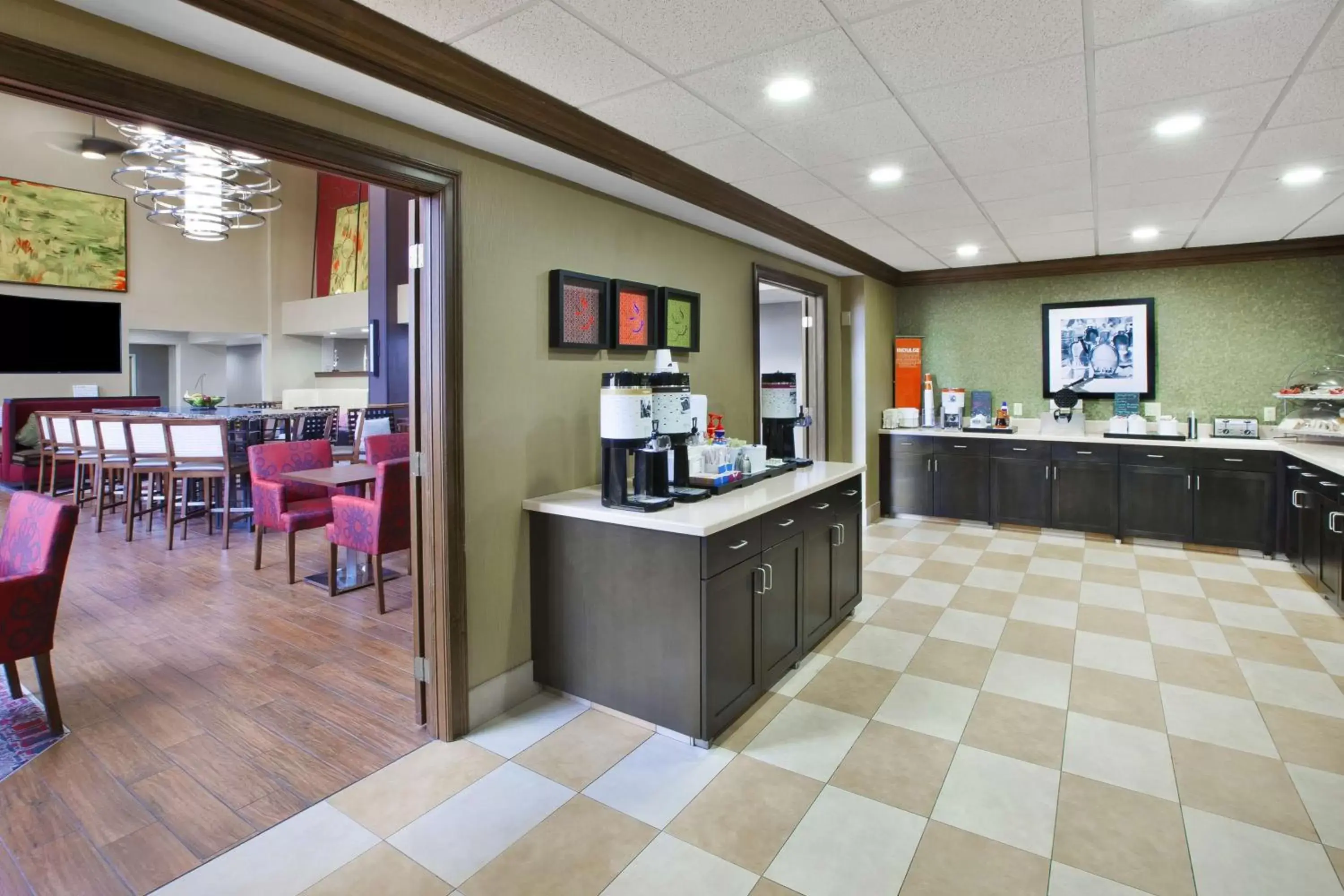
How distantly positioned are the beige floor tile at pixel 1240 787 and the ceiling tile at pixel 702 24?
2.78m

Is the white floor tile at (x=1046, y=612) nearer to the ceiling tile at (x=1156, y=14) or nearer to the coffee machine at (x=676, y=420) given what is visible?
the coffee machine at (x=676, y=420)

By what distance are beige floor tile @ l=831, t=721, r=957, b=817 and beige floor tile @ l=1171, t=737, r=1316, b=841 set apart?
77 cm

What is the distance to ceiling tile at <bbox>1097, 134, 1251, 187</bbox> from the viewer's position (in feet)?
10.2

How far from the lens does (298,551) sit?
549cm

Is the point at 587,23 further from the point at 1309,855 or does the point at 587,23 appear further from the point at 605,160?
the point at 1309,855

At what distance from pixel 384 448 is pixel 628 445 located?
10.4 feet

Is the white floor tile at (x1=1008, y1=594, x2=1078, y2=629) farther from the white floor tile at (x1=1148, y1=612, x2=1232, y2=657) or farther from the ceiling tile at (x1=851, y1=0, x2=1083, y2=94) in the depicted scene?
the ceiling tile at (x1=851, y1=0, x2=1083, y2=94)

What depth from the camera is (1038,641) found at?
11.8 ft

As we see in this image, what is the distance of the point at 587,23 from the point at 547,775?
247 cm

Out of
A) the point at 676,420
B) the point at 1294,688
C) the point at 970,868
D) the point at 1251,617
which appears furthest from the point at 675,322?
the point at 1251,617

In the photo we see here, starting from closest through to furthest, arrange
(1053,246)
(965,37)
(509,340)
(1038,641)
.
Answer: (965,37) → (509,340) → (1038,641) → (1053,246)

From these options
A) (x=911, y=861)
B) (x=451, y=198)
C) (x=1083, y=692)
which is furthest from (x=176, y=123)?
(x=1083, y=692)

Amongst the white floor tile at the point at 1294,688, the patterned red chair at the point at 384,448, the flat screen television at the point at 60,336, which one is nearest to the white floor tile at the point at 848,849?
the white floor tile at the point at 1294,688

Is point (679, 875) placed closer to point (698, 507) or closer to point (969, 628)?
Result: point (698, 507)
